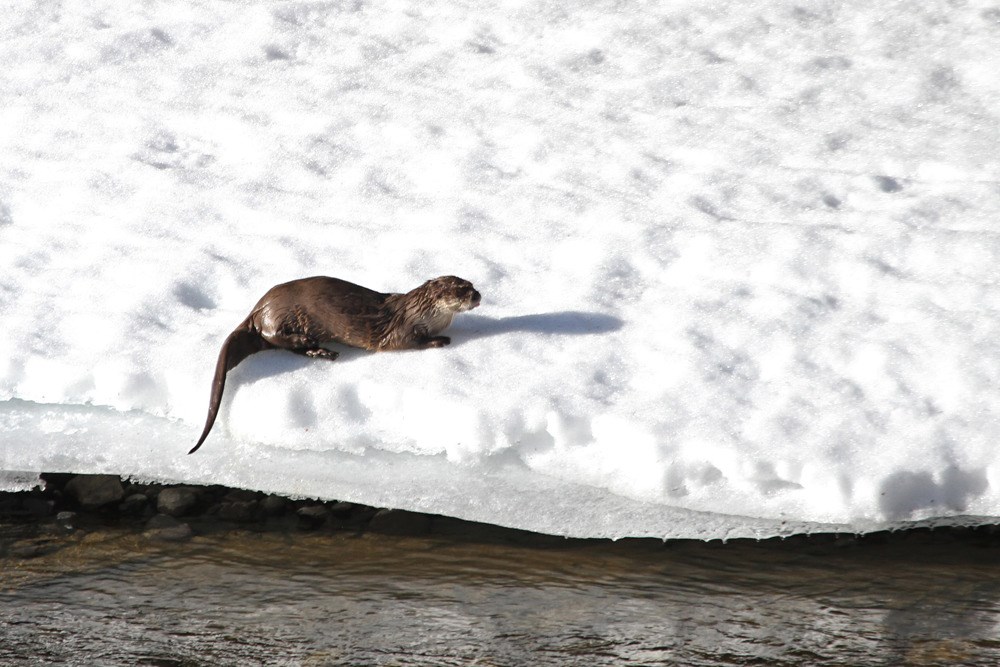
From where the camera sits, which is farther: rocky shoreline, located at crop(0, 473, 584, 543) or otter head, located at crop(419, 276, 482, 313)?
otter head, located at crop(419, 276, 482, 313)

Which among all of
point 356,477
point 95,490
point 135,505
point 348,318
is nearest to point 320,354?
point 348,318

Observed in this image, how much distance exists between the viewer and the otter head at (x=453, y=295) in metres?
4.03

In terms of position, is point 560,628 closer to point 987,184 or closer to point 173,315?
point 173,315

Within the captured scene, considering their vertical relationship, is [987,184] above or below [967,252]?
above

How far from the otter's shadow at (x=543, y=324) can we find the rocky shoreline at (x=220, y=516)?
0.72m

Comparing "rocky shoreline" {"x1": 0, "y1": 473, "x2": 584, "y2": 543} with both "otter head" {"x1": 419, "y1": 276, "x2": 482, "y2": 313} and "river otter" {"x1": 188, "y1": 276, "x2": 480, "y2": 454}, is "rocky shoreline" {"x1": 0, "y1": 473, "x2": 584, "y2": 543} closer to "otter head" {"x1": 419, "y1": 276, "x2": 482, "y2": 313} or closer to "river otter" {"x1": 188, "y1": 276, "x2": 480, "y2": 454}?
"river otter" {"x1": 188, "y1": 276, "x2": 480, "y2": 454}

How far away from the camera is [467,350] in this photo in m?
4.10

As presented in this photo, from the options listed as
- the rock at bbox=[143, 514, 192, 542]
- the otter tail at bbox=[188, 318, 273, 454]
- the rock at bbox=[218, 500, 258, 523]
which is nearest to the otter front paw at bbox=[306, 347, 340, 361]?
the otter tail at bbox=[188, 318, 273, 454]

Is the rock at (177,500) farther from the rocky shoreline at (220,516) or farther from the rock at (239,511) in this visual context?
the rock at (239,511)

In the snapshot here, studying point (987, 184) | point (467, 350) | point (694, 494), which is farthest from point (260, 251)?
point (987, 184)

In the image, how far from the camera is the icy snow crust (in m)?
3.69

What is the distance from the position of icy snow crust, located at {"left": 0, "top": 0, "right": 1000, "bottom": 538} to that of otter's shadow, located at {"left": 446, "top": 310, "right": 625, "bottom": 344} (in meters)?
0.02

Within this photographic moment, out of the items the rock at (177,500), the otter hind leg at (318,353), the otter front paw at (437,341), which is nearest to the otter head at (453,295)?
the otter front paw at (437,341)

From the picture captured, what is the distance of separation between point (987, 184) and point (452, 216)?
96.4 inches
